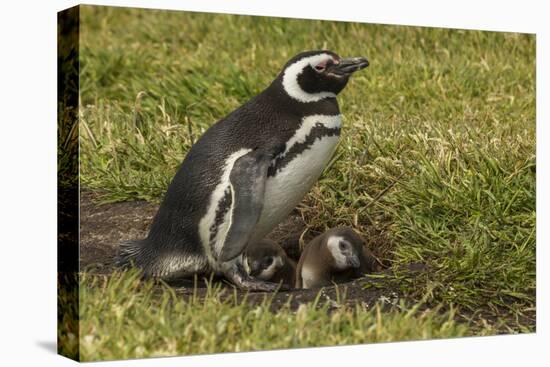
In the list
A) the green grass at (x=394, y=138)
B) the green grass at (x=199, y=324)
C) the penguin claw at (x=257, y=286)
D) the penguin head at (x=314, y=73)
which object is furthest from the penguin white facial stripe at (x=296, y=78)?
the green grass at (x=199, y=324)

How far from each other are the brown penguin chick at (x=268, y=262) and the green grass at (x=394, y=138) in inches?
10.9

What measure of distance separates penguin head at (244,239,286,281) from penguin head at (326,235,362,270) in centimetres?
25

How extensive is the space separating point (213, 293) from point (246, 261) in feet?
0.97

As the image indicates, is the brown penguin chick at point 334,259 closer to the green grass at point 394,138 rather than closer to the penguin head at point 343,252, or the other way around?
the penguin head at point 343,252

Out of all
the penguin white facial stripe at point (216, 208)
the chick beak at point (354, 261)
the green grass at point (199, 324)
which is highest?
the penguin white facial stripe at point (216, 208)

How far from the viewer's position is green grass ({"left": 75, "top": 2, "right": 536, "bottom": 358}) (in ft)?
17.5

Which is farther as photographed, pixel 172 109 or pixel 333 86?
pixel 172 109

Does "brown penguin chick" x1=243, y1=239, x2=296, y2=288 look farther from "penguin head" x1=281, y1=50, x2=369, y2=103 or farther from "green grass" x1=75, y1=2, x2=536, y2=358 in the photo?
"penguin head" x1=281, y1=50, x2=369, y2=103

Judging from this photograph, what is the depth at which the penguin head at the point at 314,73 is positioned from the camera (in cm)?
507

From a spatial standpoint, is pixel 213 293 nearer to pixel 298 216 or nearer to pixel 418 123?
pixel 298 216

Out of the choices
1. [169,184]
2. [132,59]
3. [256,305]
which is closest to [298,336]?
[256,305]

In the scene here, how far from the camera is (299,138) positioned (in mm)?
4969

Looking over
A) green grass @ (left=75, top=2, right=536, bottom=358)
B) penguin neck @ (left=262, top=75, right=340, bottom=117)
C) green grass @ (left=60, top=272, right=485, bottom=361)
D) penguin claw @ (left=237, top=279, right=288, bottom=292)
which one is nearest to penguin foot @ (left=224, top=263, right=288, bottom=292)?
penguin claw @ (left=237, top=279, right=288, bottom=292)

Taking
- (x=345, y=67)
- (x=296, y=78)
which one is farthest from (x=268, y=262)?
(x=345, y=67)
